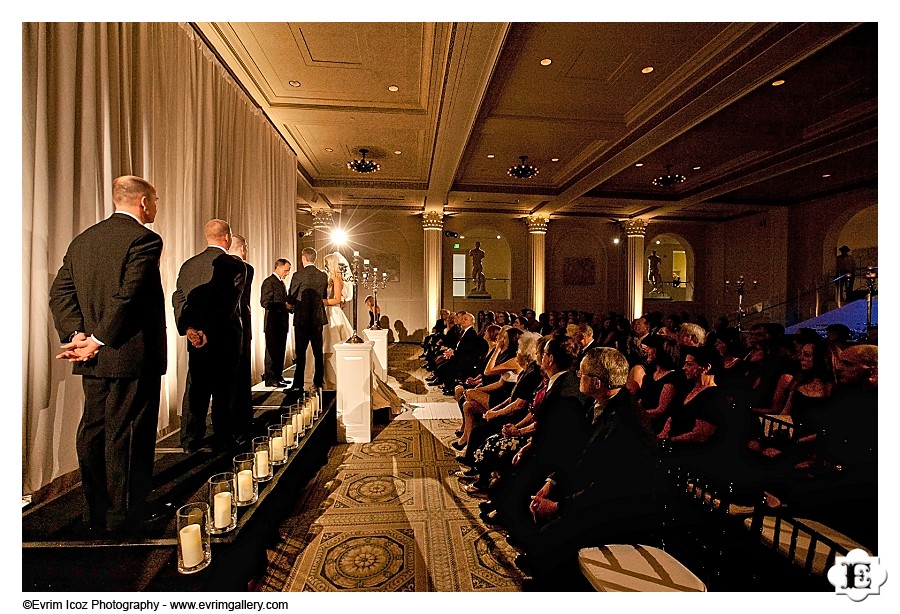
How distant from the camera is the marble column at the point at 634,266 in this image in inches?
520

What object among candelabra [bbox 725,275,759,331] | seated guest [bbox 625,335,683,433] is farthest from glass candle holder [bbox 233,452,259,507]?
candelabra [bbox 725,275,759,331]

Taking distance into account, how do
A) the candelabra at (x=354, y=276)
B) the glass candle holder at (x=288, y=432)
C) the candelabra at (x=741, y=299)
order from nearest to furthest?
the glass candle holder at (x=288, y=432)
the candelabra at (x=354, y=276)
the candelabra at (x=741, y=299)

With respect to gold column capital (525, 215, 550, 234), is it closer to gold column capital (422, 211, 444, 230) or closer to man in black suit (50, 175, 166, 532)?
gold column capital (422, 211, 444, 230)

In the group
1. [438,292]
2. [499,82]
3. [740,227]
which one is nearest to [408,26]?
[499,82]

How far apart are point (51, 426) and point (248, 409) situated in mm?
1143

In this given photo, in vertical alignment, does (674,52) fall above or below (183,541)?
above

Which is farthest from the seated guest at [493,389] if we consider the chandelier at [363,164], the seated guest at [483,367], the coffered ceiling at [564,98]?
the chandelier at [363,164]

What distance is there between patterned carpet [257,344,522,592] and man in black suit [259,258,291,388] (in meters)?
1.56

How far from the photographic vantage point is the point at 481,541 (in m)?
2.63

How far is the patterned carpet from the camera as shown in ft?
7.48

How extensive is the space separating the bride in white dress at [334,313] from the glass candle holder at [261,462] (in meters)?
2.43

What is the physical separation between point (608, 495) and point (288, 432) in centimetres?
211

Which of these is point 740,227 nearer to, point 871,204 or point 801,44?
point 871,204

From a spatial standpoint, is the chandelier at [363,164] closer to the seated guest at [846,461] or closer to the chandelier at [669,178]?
the chandelier at [669,178]
